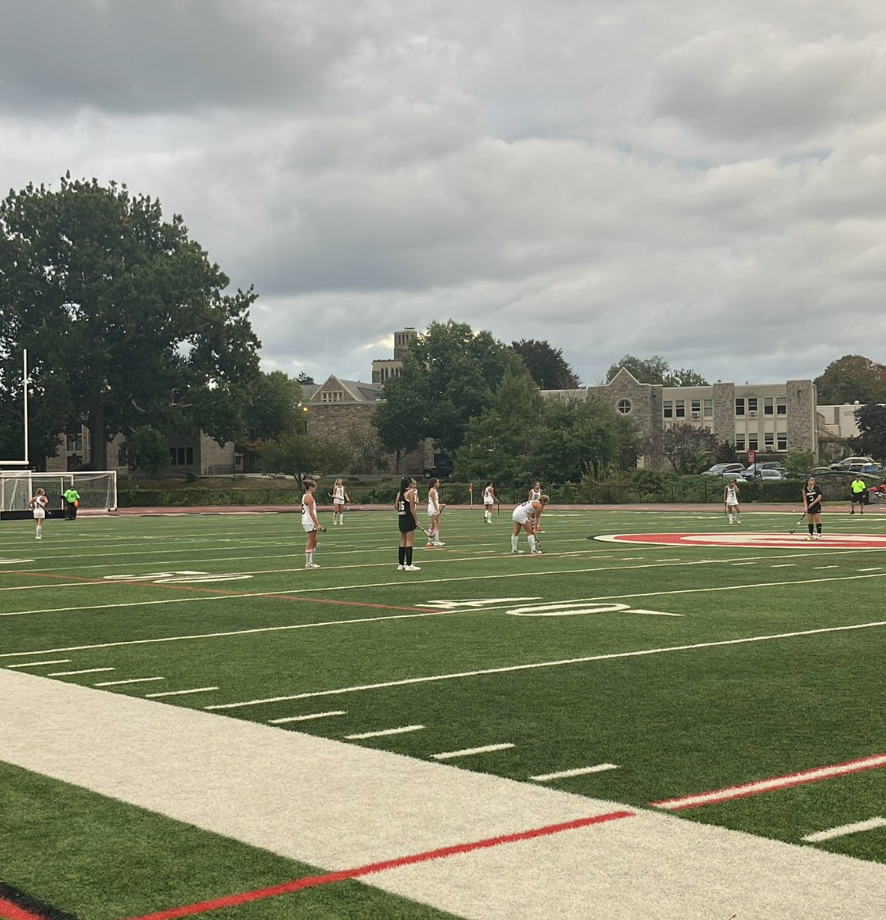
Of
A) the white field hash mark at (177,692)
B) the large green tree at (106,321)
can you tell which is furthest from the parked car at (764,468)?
the white field hash mark at (177,692)

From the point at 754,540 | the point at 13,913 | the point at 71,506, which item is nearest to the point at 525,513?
the point at 754,540

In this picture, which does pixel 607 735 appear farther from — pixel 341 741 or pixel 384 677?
pixel 384 677

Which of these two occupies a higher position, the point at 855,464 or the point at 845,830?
the point at 855,464

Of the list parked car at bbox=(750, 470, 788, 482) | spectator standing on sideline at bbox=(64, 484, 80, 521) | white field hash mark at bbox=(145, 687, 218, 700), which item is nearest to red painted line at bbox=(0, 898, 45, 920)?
white field hash mark at bbox=(145, 687, 218, 700)

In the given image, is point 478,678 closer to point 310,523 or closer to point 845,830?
point 845,830

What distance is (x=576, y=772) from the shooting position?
7.03m

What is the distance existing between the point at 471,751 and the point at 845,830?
2.42 metres

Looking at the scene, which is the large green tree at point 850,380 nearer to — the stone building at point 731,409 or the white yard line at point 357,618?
the stone building at point 731,409

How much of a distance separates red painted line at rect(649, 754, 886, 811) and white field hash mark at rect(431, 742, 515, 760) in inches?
58.4

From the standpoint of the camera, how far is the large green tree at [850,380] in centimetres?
15462

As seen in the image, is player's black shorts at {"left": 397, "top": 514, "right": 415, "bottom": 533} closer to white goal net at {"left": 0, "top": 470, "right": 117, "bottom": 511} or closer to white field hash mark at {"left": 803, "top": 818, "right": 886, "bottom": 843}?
white field hash mark at {"left": 803, "top": 818, "right": 886, "bottom": 843}

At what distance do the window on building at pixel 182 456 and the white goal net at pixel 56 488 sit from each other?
44.2m

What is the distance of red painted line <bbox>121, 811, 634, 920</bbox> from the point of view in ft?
16.3

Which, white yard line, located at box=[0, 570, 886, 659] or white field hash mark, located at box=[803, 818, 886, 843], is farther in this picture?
white yard line, located at box=[0, 570, 886, 659]
